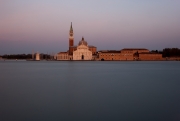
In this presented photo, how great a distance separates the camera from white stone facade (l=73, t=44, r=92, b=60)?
70062 mm

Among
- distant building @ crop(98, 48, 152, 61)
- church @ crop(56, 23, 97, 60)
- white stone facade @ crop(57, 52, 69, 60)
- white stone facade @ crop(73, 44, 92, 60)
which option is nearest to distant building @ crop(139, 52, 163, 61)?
distant building @ crop(98, 48, 152, 61)

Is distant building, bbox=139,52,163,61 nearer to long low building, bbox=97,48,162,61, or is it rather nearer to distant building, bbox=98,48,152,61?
long low building, bbox=97,48,162,61

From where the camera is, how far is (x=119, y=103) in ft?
27.1

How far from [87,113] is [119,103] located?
159 centimetres

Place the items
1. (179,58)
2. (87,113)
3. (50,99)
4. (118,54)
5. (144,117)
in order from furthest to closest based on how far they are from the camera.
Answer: (179,58)
(118,54)
(50,99)
(87,113)
(144,117)

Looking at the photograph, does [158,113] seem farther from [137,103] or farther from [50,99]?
[50,99]

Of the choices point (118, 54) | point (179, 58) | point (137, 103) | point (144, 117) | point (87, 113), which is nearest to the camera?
point (144, 117)

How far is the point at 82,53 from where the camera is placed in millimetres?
70625

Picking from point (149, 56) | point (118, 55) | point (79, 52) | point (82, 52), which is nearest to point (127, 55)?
point (118, 55)

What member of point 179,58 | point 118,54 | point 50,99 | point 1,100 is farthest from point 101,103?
point 179,58

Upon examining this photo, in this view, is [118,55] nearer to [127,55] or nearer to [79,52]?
[127,55]

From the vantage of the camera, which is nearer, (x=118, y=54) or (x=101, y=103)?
(x=101, y=103)

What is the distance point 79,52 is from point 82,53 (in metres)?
0.85

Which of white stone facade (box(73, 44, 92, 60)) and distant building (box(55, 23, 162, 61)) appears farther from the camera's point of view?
distant building (box(55, 23, 162, 61))
